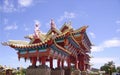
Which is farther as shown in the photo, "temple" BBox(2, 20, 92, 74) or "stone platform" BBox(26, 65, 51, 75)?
"stone platform" BBox(26, 65, 51, 75)

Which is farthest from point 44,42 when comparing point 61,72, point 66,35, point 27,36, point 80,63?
point 80,63

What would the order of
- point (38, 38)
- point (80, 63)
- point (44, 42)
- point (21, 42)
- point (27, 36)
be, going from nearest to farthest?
point (44, 42) < point (38, 38) < point (21, 42) < point (27, 36) < point (80, 63)

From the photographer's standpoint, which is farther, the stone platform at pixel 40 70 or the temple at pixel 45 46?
the stone platform at pixel 40 70

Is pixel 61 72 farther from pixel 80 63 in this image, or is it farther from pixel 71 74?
pixel 80 63

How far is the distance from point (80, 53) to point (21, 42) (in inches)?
410

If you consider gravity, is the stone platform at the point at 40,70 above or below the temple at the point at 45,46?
below

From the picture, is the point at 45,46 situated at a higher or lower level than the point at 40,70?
higher

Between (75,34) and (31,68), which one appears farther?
(75,34)

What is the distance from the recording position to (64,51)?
886 inches

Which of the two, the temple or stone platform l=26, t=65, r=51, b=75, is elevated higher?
the temple

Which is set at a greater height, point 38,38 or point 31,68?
point 38,38

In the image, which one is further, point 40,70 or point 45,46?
point 40,70

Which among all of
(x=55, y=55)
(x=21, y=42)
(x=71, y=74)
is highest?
(x=21, y=42)

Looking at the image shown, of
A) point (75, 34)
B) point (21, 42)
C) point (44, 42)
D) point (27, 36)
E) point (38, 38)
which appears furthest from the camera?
point (75, 34)
